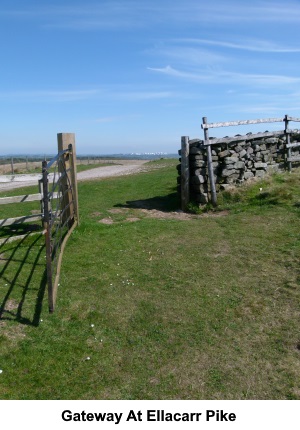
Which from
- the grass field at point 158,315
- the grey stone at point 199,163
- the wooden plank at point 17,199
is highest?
the grey stone at point 199,163

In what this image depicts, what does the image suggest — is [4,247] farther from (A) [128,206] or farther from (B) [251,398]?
(B) [251,398]

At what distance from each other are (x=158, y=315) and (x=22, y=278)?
259 centimetres

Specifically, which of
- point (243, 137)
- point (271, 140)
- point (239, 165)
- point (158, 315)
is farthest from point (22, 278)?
point (271, 140)

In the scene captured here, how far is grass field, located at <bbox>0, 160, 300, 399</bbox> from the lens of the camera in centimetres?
416

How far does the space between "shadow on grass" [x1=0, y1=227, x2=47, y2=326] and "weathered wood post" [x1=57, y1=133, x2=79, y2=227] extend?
1096 millimetres

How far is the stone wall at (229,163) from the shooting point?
1172 centimetres

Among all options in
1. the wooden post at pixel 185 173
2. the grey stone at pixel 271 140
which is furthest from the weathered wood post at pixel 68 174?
A: the grey stone at pixel 271 140

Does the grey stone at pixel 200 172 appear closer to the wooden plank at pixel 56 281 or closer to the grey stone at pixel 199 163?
the grey stone at pixel 199 163

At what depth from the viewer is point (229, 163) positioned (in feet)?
39.7

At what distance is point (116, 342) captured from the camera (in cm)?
491

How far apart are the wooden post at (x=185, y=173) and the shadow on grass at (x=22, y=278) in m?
4.73

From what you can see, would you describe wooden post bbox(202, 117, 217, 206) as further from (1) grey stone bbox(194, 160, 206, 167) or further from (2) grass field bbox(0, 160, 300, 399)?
(2) grass field bbox(0, 160, 300, 399)

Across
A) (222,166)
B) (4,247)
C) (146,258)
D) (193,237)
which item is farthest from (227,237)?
(4,247)
